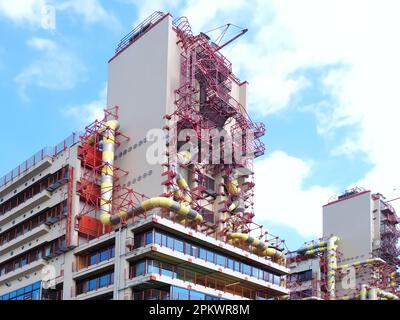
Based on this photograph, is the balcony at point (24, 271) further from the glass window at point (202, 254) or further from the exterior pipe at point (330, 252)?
the exterior pipe at point (330, 252)

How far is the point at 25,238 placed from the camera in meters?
97.9

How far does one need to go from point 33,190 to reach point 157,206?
25.7m

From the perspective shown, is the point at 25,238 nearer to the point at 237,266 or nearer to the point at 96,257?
the point at 96,257

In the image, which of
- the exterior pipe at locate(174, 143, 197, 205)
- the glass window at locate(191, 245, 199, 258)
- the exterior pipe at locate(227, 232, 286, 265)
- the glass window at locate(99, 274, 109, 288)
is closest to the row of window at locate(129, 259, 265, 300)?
the glass window at locate(191, 245, 199, 258)

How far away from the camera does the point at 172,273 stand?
272 feet

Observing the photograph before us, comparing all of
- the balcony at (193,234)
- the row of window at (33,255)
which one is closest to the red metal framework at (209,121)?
the balcony at (193,234)

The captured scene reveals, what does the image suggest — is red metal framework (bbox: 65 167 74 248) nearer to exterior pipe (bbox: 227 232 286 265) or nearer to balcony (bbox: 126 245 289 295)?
balcony (bbox: 126 245 289 295)

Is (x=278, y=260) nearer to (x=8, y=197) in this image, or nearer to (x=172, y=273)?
(x=172, y=273)

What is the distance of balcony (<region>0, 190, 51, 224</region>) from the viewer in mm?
97000

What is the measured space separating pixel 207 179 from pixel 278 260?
1530 centimetres

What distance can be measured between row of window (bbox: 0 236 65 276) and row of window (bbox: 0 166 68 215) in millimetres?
7944

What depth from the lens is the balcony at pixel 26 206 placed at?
97000mm

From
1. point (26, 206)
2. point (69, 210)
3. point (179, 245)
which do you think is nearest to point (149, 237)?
point (179, 245)
